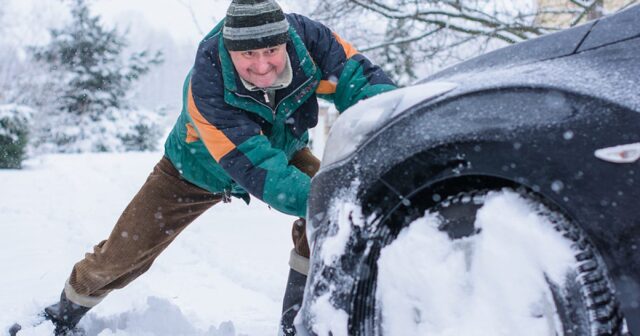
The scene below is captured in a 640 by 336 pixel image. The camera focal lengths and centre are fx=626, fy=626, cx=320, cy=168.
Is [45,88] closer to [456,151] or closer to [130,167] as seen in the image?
[130,167]

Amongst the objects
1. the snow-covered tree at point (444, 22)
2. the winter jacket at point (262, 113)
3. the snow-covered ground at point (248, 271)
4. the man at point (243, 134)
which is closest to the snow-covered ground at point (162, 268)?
the snow-covered ground at point (248, 271)

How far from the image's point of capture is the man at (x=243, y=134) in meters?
2.27

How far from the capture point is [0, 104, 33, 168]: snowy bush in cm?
1545

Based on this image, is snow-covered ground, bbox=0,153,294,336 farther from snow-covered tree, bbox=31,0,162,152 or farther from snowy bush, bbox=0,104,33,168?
snow-covered tree, bbox=31,0,162,152

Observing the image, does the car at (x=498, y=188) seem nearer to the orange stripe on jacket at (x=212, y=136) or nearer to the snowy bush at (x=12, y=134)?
the orange stripe on jacket at (x=212, y=136)

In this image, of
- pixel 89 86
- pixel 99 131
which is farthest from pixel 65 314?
pixel 89 86

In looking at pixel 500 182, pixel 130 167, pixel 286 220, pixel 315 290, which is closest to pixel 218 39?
pixel 315 290

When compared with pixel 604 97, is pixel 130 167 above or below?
above

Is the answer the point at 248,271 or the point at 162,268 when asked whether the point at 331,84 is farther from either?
the point at 162,268

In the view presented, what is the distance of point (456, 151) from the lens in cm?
138

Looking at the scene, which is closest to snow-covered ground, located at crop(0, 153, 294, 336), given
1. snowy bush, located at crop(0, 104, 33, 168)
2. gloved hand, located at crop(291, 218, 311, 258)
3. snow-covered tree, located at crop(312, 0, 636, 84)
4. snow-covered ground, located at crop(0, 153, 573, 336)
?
snow-covered ground, located at crop(0, 153, 573, 336)

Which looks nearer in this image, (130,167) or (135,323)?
(135,323)

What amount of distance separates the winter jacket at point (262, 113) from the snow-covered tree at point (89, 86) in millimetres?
24645

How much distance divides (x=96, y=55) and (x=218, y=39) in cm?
2553
